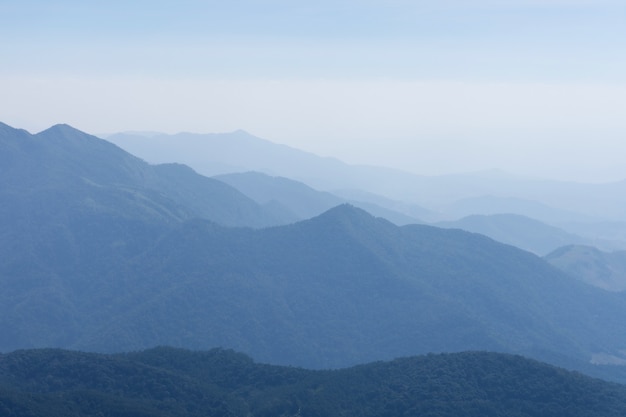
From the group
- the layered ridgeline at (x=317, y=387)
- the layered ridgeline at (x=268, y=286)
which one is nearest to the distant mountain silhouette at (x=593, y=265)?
the layered ridgeline at (x=268, y=286)

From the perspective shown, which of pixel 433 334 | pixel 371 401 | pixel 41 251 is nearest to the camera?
pixel 371 401

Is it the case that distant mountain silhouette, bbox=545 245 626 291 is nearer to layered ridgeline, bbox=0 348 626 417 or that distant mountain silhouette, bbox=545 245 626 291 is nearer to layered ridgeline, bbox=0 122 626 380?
layered ridgeline, bbox=0 122 626 380

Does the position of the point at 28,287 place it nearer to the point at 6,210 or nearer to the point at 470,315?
the point at 6,210

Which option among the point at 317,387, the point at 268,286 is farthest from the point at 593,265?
the point at 317,387

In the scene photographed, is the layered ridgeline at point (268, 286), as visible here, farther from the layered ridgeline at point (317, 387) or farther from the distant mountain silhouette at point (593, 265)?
the layered ridgeline at point (317, 387)

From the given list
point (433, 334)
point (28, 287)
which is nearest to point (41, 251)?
point (28, 287)
